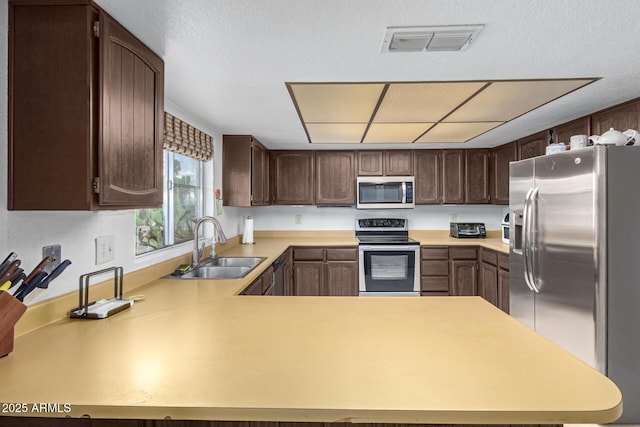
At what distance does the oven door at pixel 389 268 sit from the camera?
4.23 metres

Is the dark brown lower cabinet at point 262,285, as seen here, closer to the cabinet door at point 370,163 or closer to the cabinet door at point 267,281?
the cabinet door at point 267,281

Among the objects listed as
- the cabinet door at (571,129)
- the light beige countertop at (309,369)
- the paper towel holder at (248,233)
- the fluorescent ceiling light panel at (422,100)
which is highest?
the fluorescent ceiling light panel at (422,100)

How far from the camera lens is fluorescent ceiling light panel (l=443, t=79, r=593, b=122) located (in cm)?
212

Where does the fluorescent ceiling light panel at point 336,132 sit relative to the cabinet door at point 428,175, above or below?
above

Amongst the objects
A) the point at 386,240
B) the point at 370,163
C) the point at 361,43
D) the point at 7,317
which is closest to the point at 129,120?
the point at 7,317

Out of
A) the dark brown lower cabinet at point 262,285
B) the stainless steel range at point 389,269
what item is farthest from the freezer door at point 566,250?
the dark brown lower cabinet at point 262,285

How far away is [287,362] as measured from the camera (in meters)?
1.04

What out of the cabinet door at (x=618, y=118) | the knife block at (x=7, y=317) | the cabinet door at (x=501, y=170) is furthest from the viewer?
the cabinet door at (x=501, y=170)

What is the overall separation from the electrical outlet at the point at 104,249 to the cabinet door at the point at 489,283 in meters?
3.47

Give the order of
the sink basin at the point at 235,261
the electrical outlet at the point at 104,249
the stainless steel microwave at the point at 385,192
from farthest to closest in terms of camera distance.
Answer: the stainless steel microwave at the point at 385,192 → the sink basin at the point at 235,261 → the electrical outlet at the point at 104,249

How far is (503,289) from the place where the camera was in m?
3.59

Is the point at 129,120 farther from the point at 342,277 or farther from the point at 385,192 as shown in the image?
the point at 385,192

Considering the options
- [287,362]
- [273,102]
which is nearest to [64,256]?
[287,362]

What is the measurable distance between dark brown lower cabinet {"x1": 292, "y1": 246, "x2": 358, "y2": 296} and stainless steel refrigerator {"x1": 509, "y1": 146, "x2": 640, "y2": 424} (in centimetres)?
223
